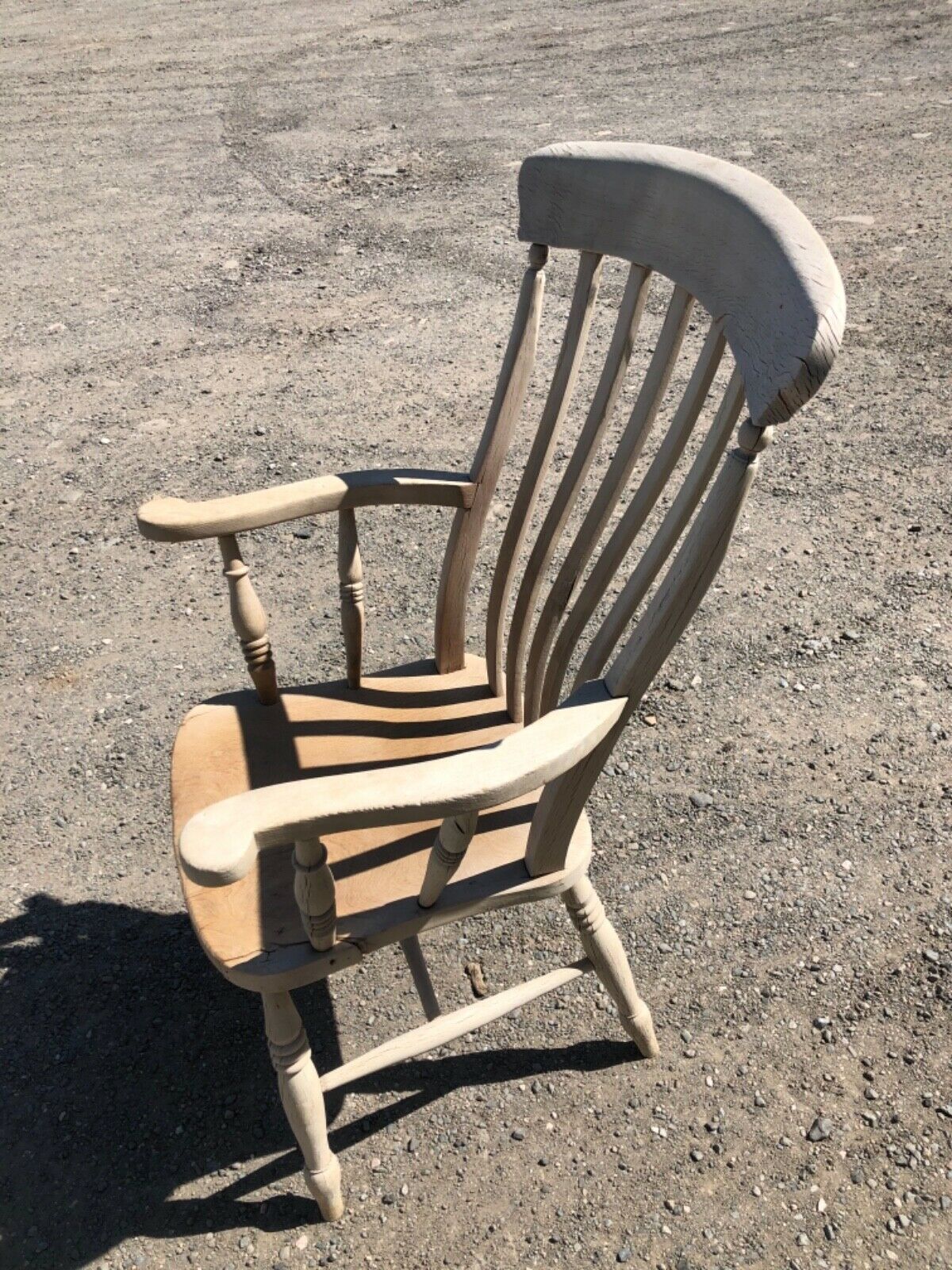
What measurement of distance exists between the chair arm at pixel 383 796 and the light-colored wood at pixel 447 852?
0.05 meters

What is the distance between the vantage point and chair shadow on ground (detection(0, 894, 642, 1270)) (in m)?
1.74

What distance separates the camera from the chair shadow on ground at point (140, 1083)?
1739 mm

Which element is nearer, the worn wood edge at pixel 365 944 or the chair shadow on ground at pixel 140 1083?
the worn wood edge at pixel 365 944

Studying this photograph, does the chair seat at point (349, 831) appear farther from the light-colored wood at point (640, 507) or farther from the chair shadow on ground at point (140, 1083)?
the chair shadow on ground at point (140, 1083)

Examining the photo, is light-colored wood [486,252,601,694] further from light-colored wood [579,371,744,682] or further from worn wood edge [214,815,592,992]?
worn wood edge [214,815,592,992]

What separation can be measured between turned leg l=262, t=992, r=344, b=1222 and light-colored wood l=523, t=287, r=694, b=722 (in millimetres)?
575

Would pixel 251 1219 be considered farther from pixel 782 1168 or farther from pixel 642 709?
pixel 642 709

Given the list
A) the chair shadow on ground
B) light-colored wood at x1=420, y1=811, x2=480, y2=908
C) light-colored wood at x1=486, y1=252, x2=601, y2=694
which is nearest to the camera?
light-colored wood at x1=420, y1=811, x2=480, y2=908

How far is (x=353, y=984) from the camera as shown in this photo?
6.76ft

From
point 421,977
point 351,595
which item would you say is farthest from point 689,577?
point 421,977

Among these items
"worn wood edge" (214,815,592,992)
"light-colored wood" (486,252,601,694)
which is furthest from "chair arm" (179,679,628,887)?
"light-colored wood" (486,252,601,694)

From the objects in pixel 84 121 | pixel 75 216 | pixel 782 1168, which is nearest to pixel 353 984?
pixel 782 1168

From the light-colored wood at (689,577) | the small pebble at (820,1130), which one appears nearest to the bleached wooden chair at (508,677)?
the light-colored wood at (689,577)

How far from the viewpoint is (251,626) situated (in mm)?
1780
